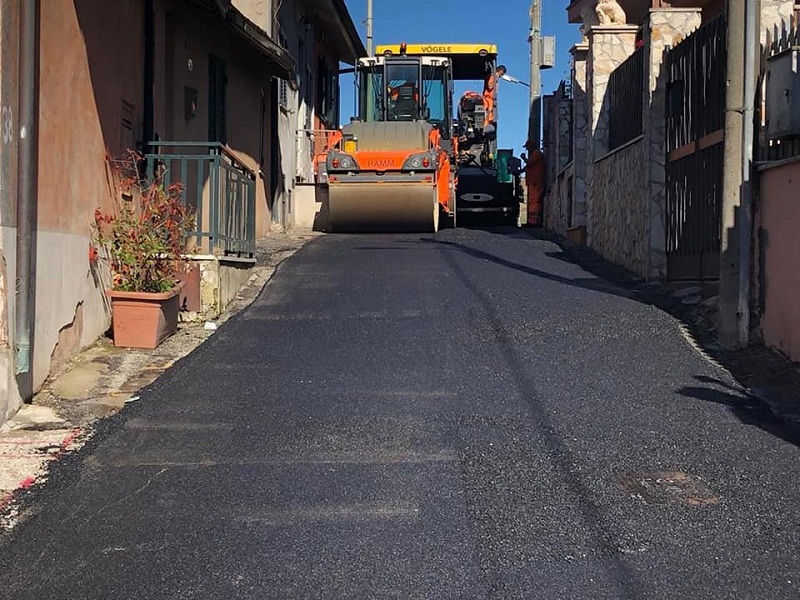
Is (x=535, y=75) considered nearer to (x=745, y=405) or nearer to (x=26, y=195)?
(x=745, y=405)

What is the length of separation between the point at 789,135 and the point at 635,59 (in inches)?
189

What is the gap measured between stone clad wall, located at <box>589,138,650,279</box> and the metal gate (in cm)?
44

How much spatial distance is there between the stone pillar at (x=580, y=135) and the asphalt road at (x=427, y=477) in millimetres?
6399

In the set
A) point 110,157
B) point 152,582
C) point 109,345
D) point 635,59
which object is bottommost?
point 152,582

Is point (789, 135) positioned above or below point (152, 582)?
above

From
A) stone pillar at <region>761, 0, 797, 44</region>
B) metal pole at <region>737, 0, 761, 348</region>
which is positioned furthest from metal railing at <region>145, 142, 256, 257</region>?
stone pillar at <region>761, 0, 797, 44</region>

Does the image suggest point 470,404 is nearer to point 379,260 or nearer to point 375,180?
point 379,260

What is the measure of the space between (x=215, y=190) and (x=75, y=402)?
3365mm

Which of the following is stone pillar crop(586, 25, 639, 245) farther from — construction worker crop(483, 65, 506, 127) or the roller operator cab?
construction worker crop(483, 65, 506, 127)

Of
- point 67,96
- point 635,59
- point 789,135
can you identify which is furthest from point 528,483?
point 635,59

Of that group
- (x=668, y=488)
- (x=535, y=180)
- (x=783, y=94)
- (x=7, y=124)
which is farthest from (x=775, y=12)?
(x=535, y=180)

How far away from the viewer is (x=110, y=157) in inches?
316

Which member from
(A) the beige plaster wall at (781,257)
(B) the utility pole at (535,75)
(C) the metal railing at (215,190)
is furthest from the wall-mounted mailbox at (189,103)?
(B) the utility pole at (535,75)

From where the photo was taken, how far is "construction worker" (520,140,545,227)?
64.3 feet
